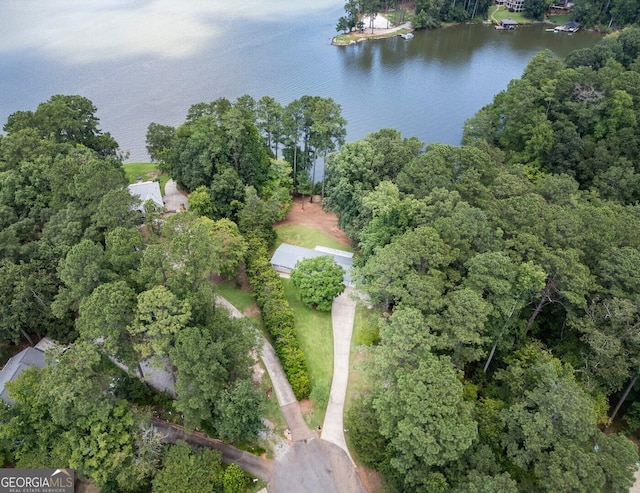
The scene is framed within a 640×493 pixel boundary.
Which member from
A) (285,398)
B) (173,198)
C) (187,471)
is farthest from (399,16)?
(187,471)

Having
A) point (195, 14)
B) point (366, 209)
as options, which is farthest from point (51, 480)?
point (195, 14)

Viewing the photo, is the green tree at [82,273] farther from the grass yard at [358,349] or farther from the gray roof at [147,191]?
the gray roof at [147,191]

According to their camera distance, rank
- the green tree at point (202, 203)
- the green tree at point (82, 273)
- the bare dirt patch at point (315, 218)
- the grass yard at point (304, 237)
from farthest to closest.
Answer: the bare dirt patch at point (315, 218)
the grass yard at point (304, 237)
the green tree at point (202, 203)
the green tree at point (82, 273)

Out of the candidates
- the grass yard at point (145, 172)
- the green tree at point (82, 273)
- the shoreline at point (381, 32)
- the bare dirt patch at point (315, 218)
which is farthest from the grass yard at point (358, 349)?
the shoreline at point (381, 32)

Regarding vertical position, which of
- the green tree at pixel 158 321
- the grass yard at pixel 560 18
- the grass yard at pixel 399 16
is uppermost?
the grass yard at pixel 399 16

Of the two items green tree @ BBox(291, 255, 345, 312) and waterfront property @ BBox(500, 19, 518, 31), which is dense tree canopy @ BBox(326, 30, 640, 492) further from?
waterfront property @ BBox(500, 19, 518, 31)
